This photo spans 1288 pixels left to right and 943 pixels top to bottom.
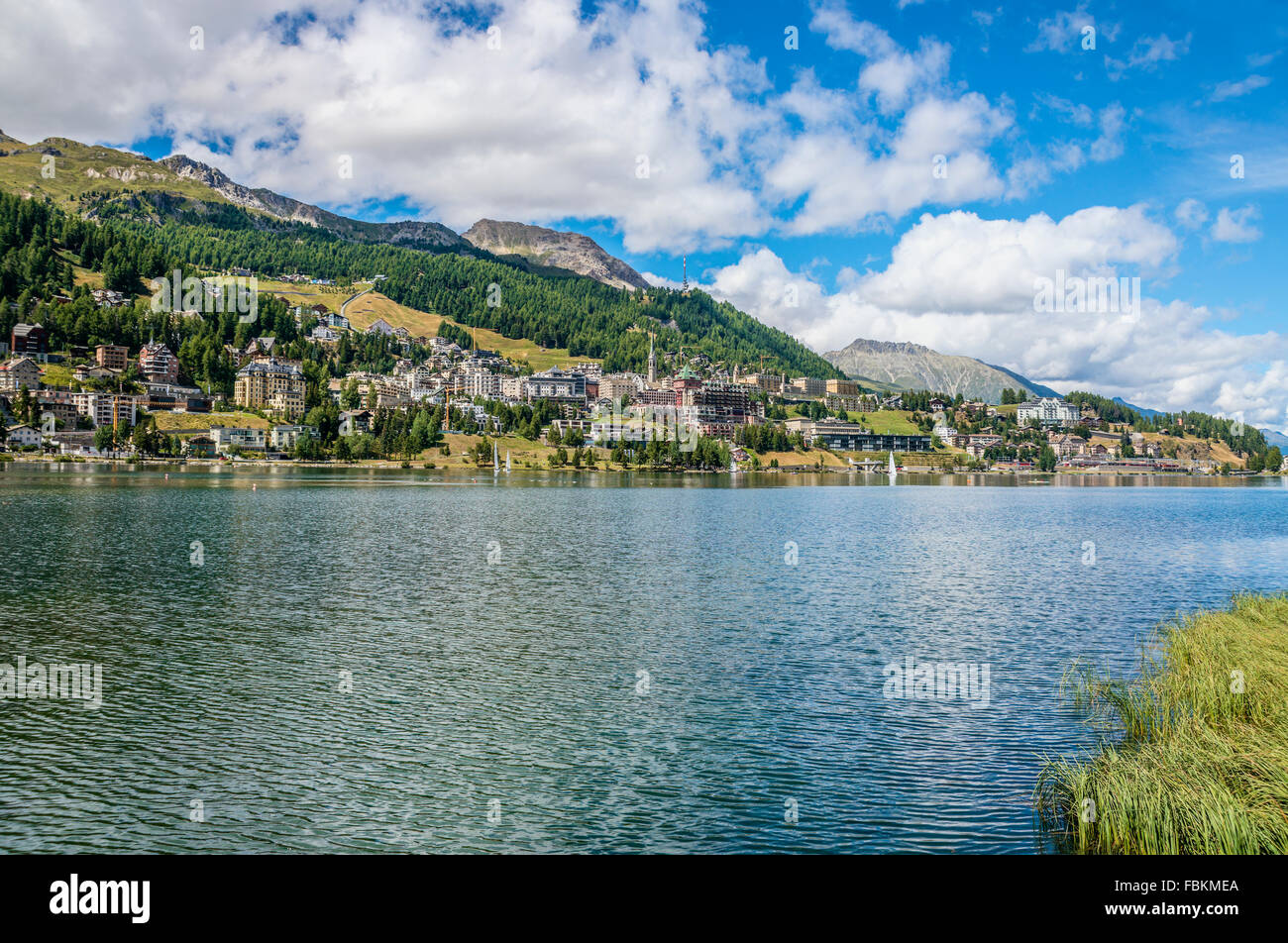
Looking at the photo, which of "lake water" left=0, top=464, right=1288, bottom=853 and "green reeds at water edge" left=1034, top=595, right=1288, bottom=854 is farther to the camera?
"lake water" left=0, top=464, right=1288, bottom=853

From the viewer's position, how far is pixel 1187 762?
1645cm

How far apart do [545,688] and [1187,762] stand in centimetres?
1698

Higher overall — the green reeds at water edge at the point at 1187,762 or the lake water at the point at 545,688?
the green reeds at water edge at the point at 1187,762

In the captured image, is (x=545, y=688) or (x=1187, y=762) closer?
(x=1187, y=762)

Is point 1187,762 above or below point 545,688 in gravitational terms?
above

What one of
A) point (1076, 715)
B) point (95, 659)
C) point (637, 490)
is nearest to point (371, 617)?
point (95, 659)

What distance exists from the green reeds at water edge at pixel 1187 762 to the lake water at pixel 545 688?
3.49 feet

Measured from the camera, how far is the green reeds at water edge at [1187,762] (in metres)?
13.6

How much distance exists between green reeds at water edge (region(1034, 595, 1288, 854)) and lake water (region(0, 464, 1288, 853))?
1.06 m

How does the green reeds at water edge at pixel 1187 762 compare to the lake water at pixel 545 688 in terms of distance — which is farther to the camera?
the lake water at pixel 545 688

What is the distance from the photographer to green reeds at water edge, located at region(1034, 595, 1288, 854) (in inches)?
534
